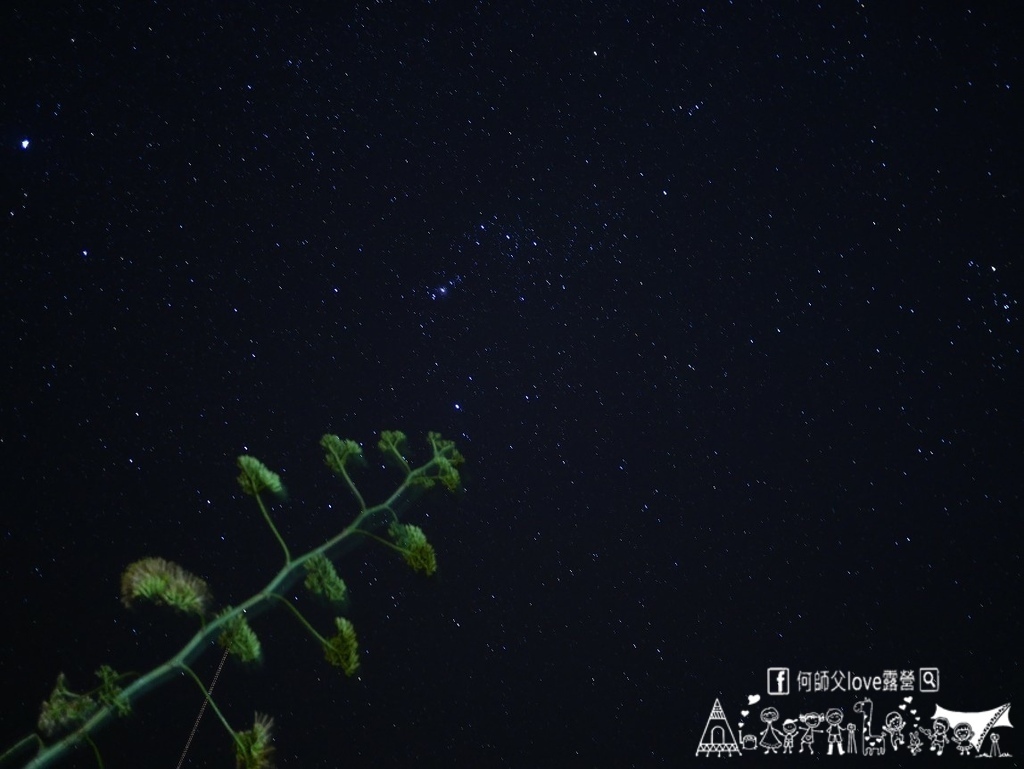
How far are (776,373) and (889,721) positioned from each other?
0.60 meters

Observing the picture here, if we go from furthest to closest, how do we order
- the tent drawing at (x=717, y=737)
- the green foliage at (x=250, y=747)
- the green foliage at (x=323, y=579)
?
the tent drawing at (x=717, y=737) → the green foliage at (x=323, y=579) → the green foliage at (x=250, y=747)

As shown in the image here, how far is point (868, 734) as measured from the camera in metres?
1.44

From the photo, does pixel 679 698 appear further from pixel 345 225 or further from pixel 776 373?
pixel 345 225

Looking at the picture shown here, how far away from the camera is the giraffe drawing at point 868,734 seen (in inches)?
56.2

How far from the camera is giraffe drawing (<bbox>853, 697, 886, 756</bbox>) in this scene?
1428 mm

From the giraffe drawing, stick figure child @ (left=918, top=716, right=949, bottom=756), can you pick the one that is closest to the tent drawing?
Result: the giraffe drawing

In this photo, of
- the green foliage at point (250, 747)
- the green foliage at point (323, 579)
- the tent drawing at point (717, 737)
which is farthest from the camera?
the tent drawing at point (717, 737)

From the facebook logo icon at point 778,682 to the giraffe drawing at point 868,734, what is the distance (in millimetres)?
125

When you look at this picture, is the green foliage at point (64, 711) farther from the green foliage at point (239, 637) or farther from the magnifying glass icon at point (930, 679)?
the magnifying glass icon at point (930, 679)

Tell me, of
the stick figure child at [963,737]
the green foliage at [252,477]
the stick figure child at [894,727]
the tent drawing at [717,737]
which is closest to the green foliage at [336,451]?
the green foliage at [252,477]

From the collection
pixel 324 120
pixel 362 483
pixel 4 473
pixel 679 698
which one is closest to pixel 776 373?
pixel 679 698

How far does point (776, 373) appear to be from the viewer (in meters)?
1.47

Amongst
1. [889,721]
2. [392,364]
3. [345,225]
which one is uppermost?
[345,225]

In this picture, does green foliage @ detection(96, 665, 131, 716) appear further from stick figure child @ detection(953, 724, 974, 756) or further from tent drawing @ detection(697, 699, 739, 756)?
stick figure child @ detection(953, 724, 974, 756)
